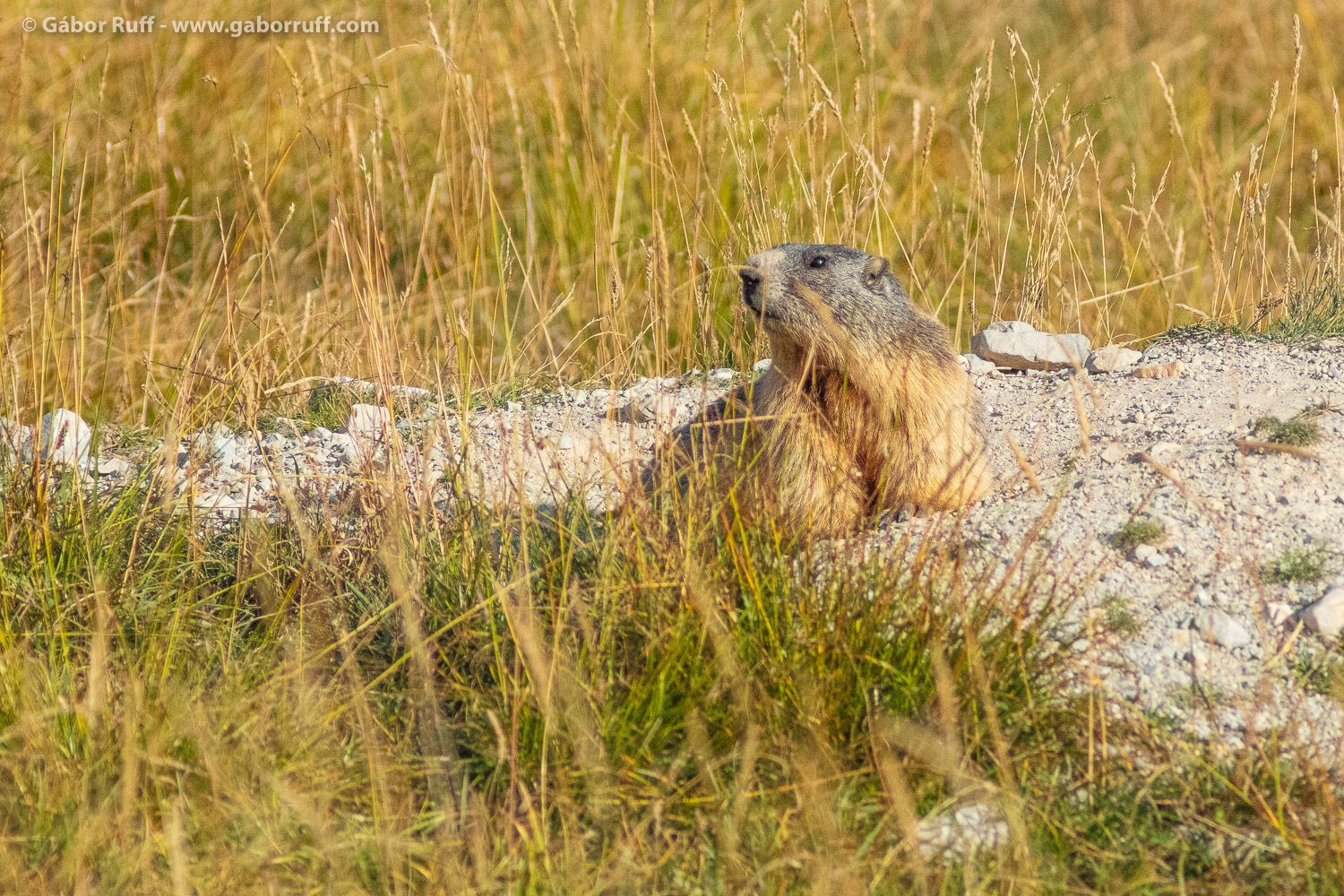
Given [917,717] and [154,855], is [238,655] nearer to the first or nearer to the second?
[154,855]

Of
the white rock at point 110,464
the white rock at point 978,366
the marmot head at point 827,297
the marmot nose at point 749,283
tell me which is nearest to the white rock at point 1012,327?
the white rock at point 978,366

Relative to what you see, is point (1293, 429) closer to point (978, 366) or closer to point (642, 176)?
point (978, 366)

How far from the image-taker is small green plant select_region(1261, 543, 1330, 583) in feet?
9.37

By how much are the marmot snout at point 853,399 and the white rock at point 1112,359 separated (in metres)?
1.07

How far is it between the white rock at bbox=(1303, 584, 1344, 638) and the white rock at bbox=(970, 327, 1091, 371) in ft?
7.40

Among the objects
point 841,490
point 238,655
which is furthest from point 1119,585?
point 238,655

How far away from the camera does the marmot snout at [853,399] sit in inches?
142

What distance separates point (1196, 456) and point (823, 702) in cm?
177

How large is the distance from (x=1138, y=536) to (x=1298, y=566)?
379 mm

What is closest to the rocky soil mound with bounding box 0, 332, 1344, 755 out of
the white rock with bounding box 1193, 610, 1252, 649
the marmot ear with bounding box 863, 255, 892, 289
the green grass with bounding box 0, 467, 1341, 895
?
the white rock with bounding box 1193, 610, 1252, 649

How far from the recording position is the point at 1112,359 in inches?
182

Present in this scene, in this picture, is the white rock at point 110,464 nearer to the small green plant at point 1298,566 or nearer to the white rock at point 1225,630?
the white rock at point 1225,630

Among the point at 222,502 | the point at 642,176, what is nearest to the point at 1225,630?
the point at 222,502

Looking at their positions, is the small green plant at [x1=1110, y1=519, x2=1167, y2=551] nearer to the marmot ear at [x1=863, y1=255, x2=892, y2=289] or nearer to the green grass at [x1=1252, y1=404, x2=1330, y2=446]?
the green grass at [x1=1252, y1=404, x2=1330, y2=446]
